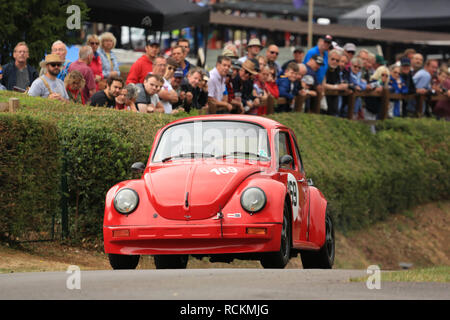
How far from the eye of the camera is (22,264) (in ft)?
35.8

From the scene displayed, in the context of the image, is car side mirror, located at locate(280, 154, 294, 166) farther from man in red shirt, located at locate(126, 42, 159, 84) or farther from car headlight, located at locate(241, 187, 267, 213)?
man in red shirt, located at locate(126, 42, 159, 84)

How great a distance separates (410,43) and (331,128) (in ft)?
59.5

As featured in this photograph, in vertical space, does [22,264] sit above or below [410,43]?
below

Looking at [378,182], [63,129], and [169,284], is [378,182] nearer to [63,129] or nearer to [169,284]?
[63,129]

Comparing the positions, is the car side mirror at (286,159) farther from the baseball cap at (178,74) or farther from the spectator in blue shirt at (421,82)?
the spectator in blue shirt at (421,82)

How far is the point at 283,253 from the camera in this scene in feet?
→ 33.7

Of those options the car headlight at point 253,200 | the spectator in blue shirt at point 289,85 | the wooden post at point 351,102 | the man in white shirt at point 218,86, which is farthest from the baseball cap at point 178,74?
the wooden post at point 351,102

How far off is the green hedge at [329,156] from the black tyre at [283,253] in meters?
3.09

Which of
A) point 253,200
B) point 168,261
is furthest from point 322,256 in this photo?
point 253,200

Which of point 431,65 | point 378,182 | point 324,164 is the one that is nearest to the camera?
point 324,164

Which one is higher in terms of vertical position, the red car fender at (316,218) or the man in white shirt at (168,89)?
the man in white shirt at (168,89)

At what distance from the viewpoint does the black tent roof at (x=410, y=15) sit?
4825 centimetres
